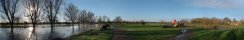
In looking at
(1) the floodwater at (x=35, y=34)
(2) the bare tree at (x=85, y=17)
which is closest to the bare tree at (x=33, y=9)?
(1) the floodwater at (x=35, y=34)

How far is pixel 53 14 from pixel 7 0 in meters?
21.8

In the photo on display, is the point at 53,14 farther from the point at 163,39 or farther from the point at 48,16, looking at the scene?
the point at 163,39

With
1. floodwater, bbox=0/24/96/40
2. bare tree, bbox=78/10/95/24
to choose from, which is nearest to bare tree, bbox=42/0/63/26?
floodwater, bbox=0/24/96/40

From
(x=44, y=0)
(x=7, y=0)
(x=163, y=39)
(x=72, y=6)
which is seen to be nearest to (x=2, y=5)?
(x=7, y=0)

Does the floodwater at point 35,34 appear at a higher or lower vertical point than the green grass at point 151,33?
higher

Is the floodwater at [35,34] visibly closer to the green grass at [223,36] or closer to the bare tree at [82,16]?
the green grass at [223,36]

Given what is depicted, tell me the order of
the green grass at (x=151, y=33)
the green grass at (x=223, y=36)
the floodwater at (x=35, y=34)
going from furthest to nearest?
1. the green grass at (x=151, y=33)
2. the floodwater at (x=35, y=34)
3. the green grass at (x=223, y=36)

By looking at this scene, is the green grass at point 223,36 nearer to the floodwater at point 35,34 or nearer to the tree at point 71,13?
the floodwater at point 35,34

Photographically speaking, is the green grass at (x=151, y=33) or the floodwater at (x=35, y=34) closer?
the floodwater at (x=35, y=34)

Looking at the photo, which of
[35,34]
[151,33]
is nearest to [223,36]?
[151,33]

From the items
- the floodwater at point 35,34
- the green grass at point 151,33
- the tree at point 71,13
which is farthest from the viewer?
the tree at point 71,13

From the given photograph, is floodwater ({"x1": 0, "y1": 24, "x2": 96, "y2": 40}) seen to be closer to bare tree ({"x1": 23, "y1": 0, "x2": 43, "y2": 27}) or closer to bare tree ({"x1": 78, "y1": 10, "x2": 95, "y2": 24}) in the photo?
bare tree ({"x1": 23, "y1": 0, "x2": 43, "y2": 27})

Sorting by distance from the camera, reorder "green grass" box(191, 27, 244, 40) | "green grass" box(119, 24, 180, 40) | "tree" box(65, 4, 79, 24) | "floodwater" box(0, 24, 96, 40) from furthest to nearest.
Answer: "tree" box(65, 4, 79, 24) → "green grass" box(119, 24, 180, 40) → "floodwater" box(0, 24, 96, 40) → "green grass" box(191, 27, 244, 40)

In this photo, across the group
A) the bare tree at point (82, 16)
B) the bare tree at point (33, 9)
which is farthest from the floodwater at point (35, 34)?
the bare tree at point (82, 16)
